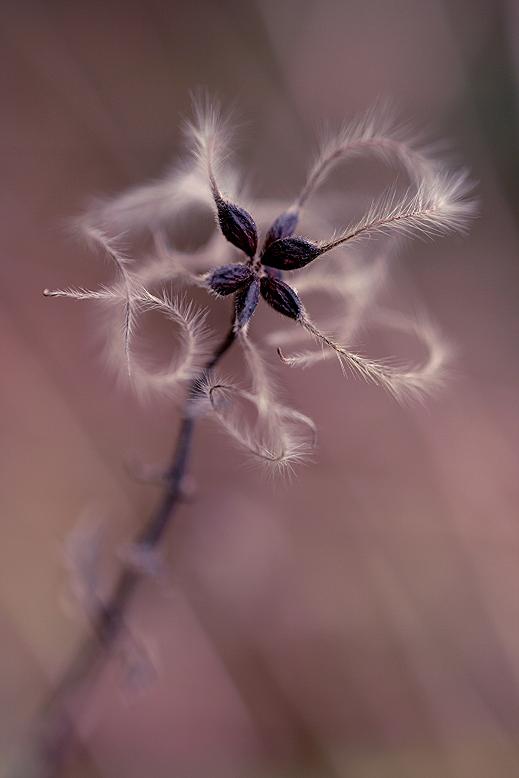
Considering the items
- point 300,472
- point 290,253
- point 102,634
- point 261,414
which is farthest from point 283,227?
point 300,472

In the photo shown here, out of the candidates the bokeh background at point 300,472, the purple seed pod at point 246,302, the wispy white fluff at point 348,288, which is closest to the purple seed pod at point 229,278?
the purple seed pod at point 246,302

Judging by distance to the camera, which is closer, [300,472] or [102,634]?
[102,634]

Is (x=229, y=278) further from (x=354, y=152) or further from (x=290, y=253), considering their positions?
(x=354, y=152)

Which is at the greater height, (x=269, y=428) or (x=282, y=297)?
(x=282, y=297)

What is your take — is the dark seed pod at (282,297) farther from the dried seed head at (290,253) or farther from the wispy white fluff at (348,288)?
the wispy white fluff at (348,288)

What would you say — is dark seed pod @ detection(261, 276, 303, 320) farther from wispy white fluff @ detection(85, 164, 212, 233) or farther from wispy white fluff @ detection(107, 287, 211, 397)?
wispy white fluff @ detection(85, 164, 212, 233)

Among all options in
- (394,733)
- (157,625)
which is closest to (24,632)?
(157,625)

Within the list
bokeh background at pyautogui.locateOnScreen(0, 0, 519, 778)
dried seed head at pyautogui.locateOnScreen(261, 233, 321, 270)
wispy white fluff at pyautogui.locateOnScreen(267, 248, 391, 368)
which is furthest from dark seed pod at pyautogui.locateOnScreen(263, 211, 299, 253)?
bokeh background at pyautogui.locateOnScreen(0, 0, 519, 778)

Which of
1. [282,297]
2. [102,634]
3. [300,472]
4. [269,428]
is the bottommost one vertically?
[300,472]
